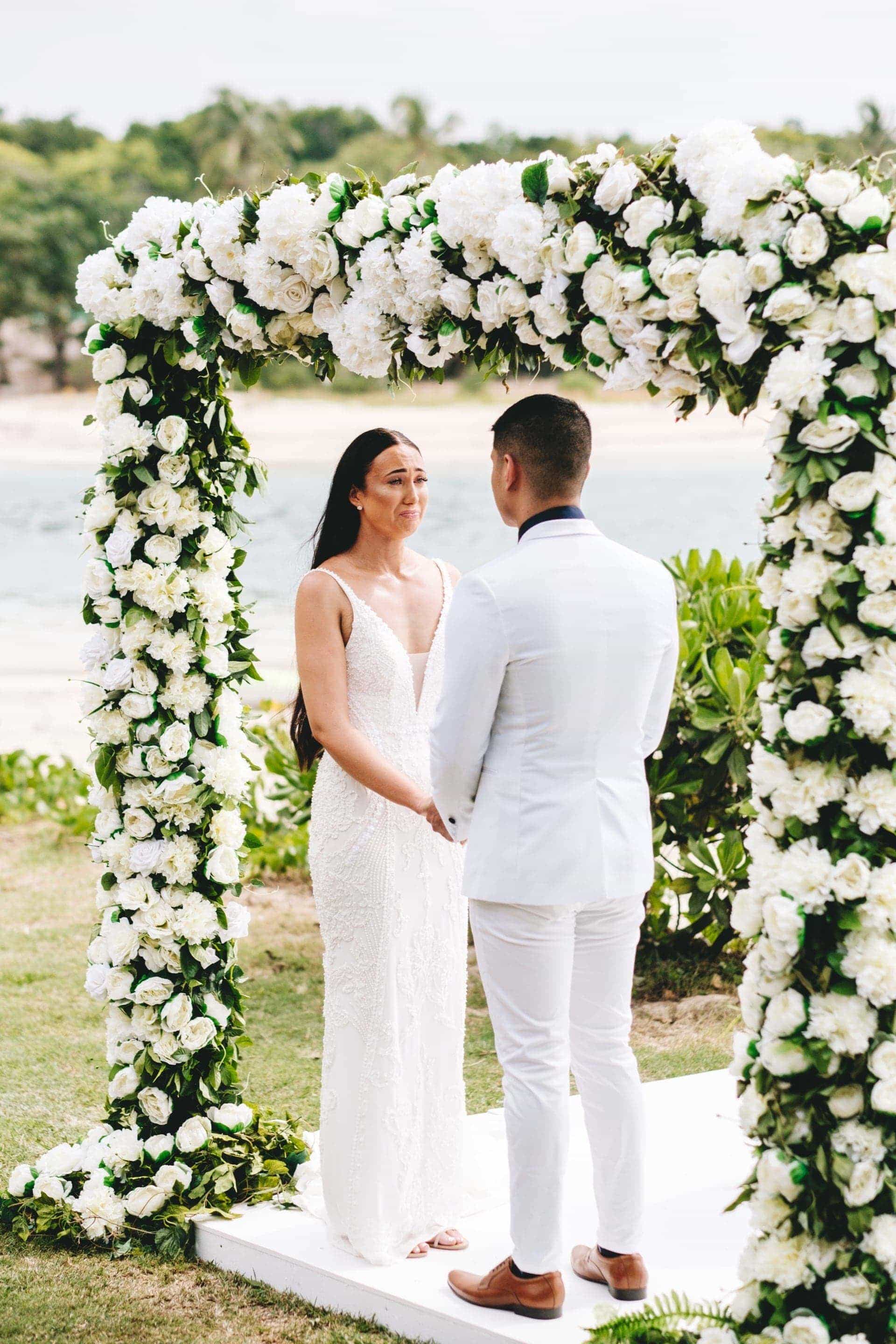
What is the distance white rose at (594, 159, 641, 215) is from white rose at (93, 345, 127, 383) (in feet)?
5.43

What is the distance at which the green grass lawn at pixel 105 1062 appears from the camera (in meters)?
3.86

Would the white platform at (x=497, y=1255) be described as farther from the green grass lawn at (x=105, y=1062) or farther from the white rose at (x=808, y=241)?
the white rose at (x=808, y=241)

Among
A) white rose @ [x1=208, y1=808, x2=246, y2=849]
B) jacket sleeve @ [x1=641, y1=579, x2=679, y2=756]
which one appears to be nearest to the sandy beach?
white rose @ [x1=208, y1=808, x2=246, y2=849]

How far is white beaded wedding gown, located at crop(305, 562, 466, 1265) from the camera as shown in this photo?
13.1 ft

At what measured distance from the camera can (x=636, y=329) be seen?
3119 mm

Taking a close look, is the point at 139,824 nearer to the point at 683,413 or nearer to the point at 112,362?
the point at 112,362

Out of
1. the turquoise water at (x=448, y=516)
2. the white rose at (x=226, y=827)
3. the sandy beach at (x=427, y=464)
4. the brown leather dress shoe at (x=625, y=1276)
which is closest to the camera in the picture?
the brown leather dress shoe at (x=625, y=1276)

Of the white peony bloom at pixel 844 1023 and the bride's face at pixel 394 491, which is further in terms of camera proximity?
the bride's face at pixel 394 491

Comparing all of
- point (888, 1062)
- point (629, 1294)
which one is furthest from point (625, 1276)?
point (888, 1062)

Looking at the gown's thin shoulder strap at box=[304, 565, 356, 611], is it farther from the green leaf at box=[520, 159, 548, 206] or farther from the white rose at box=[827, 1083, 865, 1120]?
the white rose at box=[827, 1083, 865, 1120]

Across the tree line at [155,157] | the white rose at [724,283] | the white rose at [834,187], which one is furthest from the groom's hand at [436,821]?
the tree line at [155,157]

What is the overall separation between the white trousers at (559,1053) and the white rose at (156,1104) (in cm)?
128

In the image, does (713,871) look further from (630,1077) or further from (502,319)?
(502,319)

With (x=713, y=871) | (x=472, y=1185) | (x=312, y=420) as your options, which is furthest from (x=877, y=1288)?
(x=312, y=420)
